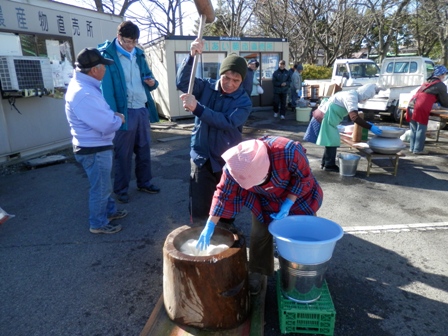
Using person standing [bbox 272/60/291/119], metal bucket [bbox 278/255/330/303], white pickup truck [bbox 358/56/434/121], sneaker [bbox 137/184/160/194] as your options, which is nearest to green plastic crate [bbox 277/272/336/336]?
metal bucket [bbox 278/255/330/303]

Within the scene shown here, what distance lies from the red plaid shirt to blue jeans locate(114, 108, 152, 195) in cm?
235

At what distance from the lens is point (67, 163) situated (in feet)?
22.0

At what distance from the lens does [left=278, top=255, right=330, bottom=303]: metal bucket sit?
88.0 inches

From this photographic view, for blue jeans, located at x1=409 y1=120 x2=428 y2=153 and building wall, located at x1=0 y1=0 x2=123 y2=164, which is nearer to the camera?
building wall, located at x1=0 y1=0 x2=123 y2=164

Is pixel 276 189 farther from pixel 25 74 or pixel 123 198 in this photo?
pixel 25 74

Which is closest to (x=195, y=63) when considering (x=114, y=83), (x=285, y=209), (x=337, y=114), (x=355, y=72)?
(x=285, y=209)

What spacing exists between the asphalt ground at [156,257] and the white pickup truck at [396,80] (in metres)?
5.32

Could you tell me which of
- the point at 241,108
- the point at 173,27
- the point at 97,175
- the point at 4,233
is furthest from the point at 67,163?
the point at 173,27

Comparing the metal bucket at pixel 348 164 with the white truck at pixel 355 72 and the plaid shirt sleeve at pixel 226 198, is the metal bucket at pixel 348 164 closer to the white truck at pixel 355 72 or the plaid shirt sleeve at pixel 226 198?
the plaid shirt sleeve at pixel 226 198

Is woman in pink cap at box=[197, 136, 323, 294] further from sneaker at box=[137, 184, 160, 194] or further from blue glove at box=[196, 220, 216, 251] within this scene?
sneaker at box=[137, 184, 160, 194]

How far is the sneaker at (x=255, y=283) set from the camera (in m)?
2.67

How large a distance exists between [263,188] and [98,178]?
196 centimetres

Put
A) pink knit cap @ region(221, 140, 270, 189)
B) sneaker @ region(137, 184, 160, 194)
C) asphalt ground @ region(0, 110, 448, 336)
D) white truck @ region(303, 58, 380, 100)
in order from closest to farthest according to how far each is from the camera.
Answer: pink knit cap @ region(221, 140, 270, 189) < asphalt ground @ region(0, 110, 448, 336) < sneaker @ region(137, 184, 160, 194) < white truck @ region(303, 58, 380, 100)

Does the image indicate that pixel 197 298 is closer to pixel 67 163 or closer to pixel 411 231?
pixel 411 231
